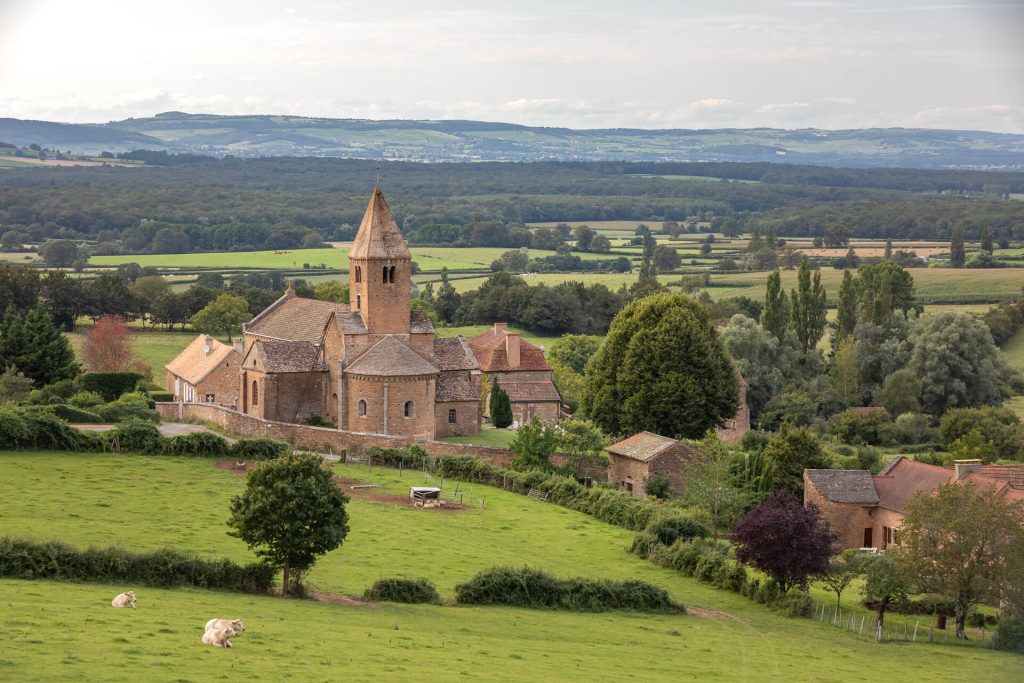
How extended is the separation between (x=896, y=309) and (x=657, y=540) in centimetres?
5771

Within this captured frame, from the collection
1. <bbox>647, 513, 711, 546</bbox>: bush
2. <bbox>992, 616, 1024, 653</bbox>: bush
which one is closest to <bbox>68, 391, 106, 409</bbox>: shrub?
<bbox>647, 513, 711, 546</bbox>: bush

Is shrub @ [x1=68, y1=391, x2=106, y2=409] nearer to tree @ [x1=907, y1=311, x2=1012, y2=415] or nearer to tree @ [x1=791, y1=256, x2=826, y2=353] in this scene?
tree @ [x1=907, y1=311, x2=1012, y2=415]

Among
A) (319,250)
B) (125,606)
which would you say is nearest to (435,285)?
(319,250)

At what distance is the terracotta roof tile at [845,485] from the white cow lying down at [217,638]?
96.4 ft

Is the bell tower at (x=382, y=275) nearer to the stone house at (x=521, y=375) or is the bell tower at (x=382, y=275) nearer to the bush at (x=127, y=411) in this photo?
the bush at (x=127, y=411)

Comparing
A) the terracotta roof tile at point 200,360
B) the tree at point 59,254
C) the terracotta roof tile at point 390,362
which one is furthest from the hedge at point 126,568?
the tree at point 59,254

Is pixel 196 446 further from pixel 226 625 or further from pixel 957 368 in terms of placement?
pixel 957 368

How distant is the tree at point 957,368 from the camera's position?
3241 inches

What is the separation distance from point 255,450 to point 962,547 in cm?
2516

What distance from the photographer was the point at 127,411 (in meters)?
56.2

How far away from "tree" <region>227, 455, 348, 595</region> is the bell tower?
A: 27.0 metres

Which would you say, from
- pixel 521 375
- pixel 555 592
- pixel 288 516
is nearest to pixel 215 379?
pixel 521 375

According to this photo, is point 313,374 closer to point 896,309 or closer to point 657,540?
point 657,540

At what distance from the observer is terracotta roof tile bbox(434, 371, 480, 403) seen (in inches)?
2351
